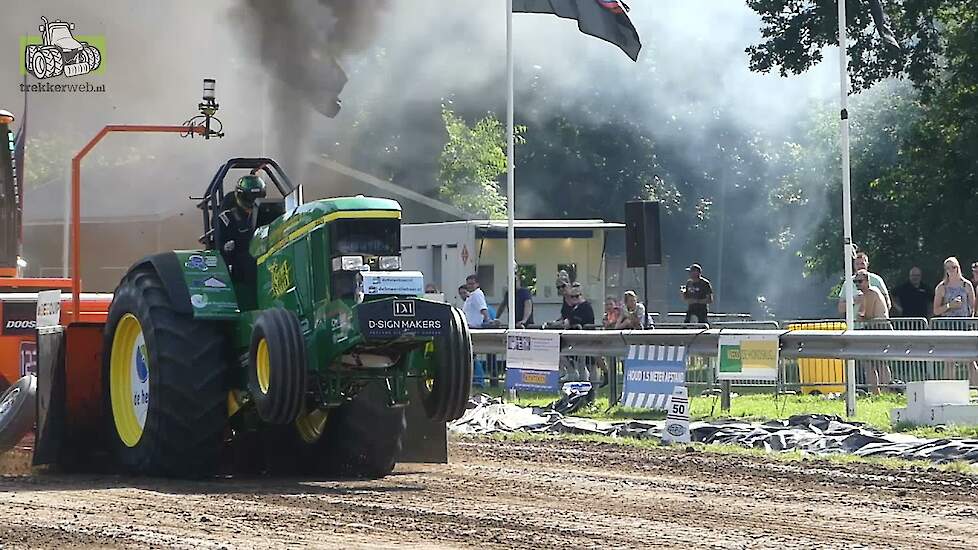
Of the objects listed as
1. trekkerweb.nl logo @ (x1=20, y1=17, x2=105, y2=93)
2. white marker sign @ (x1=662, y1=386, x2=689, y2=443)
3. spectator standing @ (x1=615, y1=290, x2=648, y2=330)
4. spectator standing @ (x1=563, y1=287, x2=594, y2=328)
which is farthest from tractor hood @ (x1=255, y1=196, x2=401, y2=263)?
trekkerweb.nl logo @ (x1=20, y1=17, x2=105, y2=93)

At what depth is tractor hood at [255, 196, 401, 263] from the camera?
980 cm

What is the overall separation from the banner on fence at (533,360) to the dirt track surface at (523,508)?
577cm

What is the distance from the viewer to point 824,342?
1509 centimetres

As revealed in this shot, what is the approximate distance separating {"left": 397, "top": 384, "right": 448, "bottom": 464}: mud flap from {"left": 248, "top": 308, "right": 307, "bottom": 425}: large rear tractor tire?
5.88 ft

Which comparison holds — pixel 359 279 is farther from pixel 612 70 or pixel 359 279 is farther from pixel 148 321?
pixel 612 70

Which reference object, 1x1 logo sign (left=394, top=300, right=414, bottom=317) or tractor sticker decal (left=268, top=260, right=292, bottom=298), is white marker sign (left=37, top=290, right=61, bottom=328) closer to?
tractor sticker decal (left=268, top=260, right=292, bottom=298)

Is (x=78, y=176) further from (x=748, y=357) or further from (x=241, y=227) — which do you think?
(x=748, y=357)

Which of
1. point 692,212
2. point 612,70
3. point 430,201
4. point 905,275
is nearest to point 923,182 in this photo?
point 905,275

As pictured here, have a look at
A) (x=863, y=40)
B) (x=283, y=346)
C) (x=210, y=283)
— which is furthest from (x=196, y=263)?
(x=863, y=40)

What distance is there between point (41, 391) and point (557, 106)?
43.4 metres

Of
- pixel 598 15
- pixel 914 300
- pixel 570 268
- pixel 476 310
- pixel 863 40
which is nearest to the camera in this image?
pixel 598 15

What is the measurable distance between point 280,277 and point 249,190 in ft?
2.92

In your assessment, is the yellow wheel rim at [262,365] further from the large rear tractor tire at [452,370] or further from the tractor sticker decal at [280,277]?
the large rear tractor tire at [452,370]

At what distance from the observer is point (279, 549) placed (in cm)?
736
